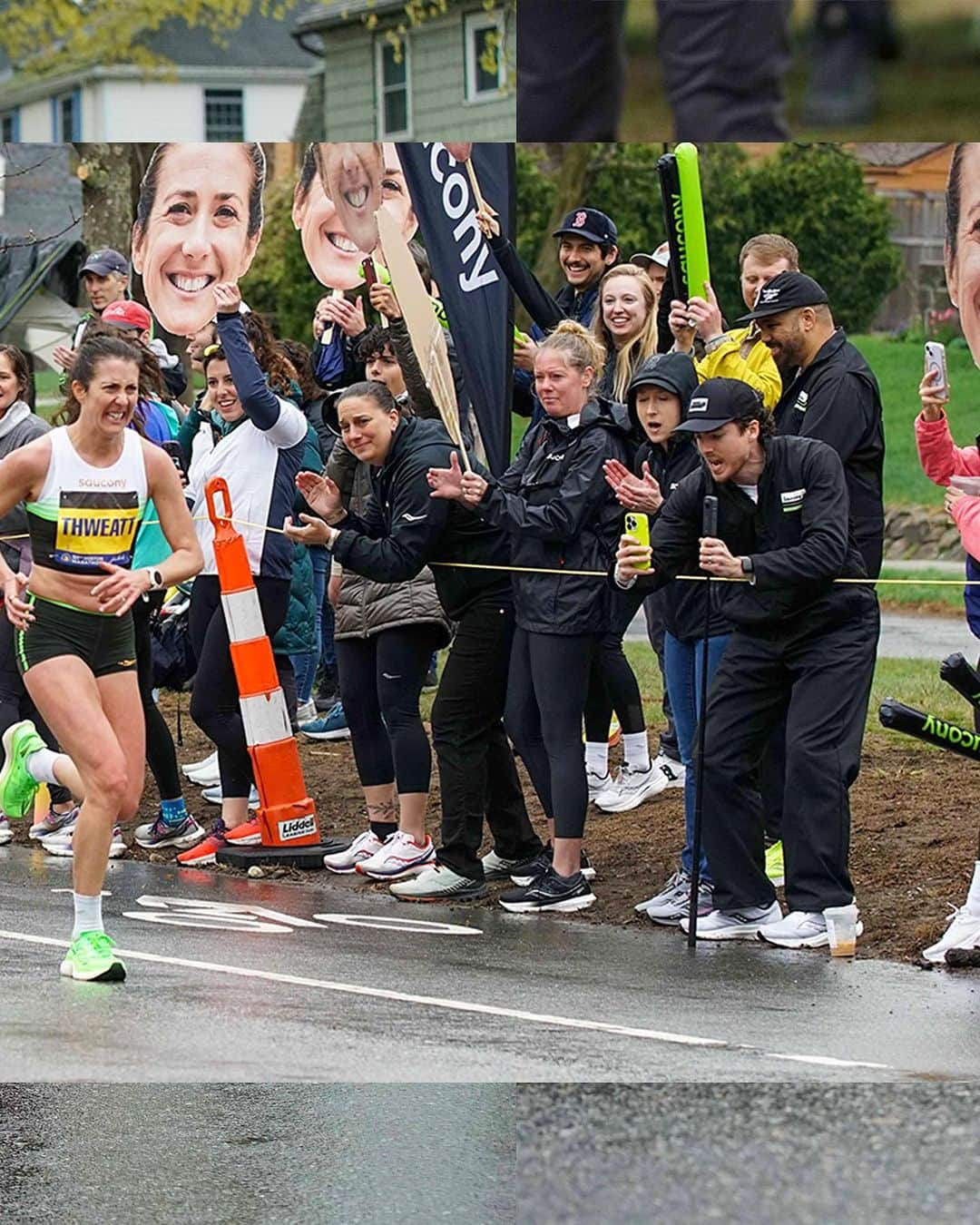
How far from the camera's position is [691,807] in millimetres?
8367

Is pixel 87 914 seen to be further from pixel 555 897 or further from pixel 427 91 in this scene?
pixel 427 91

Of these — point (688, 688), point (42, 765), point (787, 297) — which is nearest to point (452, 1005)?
point (688, 688)

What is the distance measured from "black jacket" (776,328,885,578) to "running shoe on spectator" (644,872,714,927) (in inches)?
54.3

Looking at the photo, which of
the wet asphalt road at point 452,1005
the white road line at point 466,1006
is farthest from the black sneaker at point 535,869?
the white road line at point 466,1006

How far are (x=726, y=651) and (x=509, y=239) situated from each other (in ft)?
8.79

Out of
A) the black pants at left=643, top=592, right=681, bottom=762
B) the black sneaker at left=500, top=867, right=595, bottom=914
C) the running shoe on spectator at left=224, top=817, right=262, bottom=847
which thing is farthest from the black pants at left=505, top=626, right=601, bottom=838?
the running shoe on spectator at left=224, top=817, right=262, bottom=847

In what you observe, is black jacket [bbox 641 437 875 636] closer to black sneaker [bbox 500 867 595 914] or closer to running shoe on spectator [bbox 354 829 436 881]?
black sneaker [bbox 500 867 595 914]

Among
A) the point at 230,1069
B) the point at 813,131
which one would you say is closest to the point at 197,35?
the point at 813,131

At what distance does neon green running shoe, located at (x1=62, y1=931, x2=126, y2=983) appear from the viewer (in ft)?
24.2

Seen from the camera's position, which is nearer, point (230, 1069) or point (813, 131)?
point (230, 1069)

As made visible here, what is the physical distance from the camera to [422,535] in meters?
8.80

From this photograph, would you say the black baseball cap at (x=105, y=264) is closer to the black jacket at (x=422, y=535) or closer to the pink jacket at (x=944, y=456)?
the black jacket at (x=422, y=535)

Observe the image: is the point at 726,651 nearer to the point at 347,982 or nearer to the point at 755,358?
the point at 755,358

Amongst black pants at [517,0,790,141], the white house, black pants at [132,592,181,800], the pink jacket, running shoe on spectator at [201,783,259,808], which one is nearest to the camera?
the pink jacket
